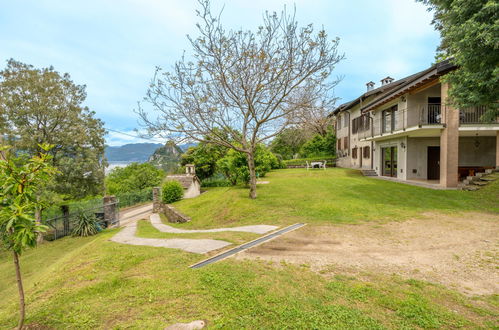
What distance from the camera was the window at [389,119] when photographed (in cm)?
1864

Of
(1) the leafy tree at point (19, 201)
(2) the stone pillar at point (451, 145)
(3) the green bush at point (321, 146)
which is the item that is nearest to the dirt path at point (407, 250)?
(1) the leafy tree at point (19, 201)

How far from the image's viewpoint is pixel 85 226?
1608cm

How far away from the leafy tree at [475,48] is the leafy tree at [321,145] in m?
26.1

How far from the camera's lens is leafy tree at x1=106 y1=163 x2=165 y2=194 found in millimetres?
37844

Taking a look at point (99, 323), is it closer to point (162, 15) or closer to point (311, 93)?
point (311, 93)

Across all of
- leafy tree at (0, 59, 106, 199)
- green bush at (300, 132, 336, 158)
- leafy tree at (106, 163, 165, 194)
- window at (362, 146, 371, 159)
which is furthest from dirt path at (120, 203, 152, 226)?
green bush at (300, 132, 336, 158)

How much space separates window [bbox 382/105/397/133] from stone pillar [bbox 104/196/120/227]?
68.7ft

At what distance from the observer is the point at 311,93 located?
36.7 ft

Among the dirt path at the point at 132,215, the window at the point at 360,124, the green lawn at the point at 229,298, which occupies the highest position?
the window at the point at 360,124

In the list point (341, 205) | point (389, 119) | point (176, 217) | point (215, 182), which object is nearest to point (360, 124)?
point (389, 119)

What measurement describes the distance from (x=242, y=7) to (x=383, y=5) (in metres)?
6.73

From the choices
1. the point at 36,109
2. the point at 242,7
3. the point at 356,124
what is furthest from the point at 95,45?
the point at 356,124

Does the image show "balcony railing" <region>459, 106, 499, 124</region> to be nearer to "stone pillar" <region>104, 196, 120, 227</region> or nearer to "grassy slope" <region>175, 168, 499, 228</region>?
"grassy slope" <region>175, 168, 499, 228</region>

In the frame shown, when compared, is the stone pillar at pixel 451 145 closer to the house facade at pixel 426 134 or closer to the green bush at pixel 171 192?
the house facade at pixel 426 134
